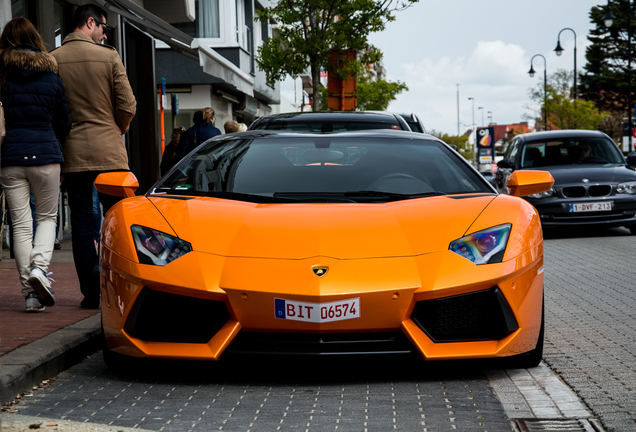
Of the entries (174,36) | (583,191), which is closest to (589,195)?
(583,191)

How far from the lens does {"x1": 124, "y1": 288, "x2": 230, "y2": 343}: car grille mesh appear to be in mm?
3570

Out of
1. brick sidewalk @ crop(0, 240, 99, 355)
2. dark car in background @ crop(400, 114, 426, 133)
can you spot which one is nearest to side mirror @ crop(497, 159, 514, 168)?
dark car in background @ crop(400, 114, 426, 133)

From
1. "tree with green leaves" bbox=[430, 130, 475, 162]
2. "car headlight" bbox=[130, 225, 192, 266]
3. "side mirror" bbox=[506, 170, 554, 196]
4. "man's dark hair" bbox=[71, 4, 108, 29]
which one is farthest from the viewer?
"tree with green leaves" bbox=[430, 130, 475, 162]

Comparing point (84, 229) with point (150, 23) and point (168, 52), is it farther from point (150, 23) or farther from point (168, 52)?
point (168, 52)

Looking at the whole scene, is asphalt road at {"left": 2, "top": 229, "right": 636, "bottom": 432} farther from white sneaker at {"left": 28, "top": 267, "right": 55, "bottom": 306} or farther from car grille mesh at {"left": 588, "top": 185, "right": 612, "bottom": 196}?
car grille mesh at {"left": 588, "top": 185, "right": 612, "bottom": 196}

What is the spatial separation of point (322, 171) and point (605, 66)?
77.9 m

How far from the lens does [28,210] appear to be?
5578 millimetres

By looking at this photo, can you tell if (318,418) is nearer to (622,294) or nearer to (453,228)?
(453,228)

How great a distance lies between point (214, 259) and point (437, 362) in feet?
3.54

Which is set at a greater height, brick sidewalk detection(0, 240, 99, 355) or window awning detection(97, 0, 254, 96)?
window awning detection(97, 0, 254, 96)

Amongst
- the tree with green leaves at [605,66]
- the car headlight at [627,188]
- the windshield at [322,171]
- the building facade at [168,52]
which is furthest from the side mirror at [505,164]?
the tree with green leaves at [605,66]

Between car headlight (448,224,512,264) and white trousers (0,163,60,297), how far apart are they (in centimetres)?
296

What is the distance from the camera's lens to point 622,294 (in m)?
6.58

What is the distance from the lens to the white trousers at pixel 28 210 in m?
5.38
